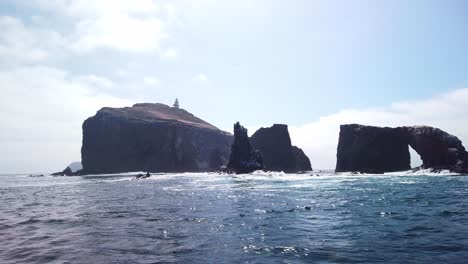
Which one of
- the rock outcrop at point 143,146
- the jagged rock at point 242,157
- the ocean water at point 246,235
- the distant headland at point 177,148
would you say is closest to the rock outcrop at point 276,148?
the distant headland at point 177,148

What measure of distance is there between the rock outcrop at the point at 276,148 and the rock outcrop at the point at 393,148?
103ft

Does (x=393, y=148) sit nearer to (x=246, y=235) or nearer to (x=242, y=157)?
(x=242, y=157)

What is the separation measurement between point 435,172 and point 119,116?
15183 centimetres

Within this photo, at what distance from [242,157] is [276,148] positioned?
3947 cm

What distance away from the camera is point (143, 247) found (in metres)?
16.1

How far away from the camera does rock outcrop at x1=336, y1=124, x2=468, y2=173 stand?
90.1 meters

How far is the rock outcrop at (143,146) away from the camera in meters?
182

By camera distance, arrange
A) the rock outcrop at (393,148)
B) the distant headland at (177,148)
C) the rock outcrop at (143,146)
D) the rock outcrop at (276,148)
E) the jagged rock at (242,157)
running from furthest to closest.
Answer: the rock outcrop at (143,146)
the rock outcrop at (276,148)
the distant headland at (177,148)
the jagged rock at (242,157)
the rock outcrop at (393,148)

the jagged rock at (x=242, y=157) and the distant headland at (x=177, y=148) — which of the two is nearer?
the jagged rock at (x=242, y=157)

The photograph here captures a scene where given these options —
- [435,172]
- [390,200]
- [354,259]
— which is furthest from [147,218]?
[435,172]

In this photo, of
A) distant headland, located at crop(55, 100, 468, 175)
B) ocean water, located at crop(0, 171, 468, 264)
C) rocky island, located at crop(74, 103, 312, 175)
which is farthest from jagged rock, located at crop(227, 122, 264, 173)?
ocean water, located at crop(0, 171, 468, 264)

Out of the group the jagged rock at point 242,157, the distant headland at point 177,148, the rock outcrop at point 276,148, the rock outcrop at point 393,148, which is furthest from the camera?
the rock outcrop at point 276,148

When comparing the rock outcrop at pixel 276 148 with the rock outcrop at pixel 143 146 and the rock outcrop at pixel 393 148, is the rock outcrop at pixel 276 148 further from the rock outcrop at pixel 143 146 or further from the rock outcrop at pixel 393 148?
the rock outcrop at pixel 393 148

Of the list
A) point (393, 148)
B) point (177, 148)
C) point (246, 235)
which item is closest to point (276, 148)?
point (177, 148)
